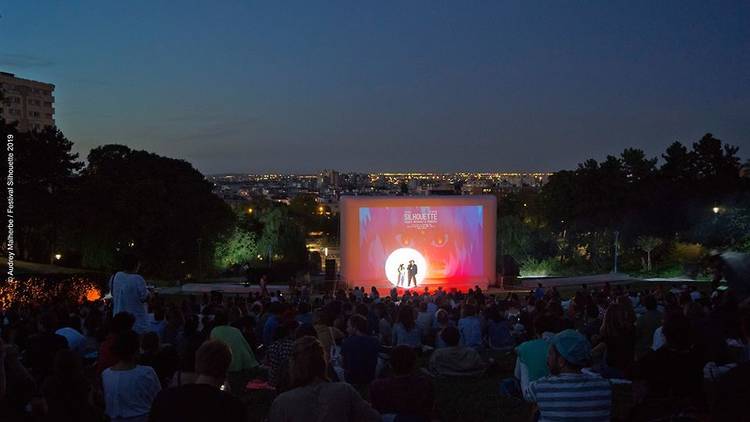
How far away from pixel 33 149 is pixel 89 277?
679cm

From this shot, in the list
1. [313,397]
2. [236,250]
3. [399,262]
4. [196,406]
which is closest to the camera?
[196,406]

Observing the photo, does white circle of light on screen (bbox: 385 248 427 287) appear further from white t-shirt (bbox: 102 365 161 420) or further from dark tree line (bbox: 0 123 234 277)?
white t-shirt (bbox: 102 365 161 420)

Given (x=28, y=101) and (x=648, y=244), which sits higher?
(x=28, y=101)

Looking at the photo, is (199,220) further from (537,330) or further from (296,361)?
(296,361)

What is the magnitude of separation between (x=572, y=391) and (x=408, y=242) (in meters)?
20.9

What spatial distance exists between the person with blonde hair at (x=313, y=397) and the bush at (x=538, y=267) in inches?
1261

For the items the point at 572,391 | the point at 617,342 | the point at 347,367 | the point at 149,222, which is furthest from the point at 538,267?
the point at 572,391

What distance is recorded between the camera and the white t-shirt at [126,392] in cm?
477

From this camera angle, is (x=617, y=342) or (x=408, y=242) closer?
(x=617, y=342)

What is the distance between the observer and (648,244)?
3494cm

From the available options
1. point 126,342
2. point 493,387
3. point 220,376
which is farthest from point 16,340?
point 220,376

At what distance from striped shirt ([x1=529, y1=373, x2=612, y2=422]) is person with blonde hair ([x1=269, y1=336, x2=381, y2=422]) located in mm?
911

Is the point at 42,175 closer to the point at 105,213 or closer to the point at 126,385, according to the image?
the point at 105,213

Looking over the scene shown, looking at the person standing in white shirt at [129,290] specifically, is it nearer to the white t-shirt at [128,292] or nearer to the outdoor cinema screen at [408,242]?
the white t-shirt at [128,292]
